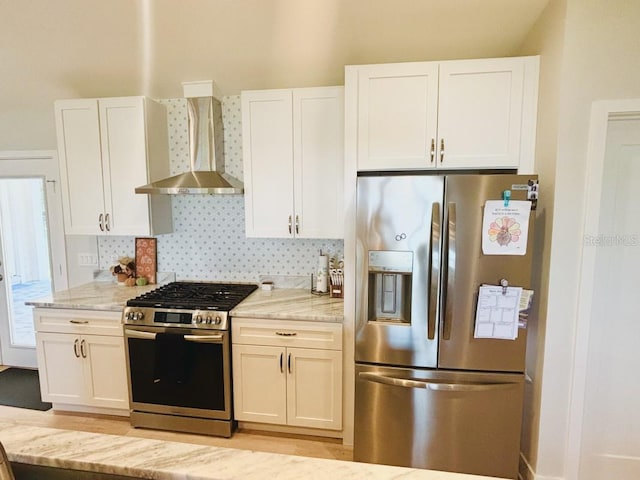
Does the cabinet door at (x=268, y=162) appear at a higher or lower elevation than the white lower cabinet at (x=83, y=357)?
higher

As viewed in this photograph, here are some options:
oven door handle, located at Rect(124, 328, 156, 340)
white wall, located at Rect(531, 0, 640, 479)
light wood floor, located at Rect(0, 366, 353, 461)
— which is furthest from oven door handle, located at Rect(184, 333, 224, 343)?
white wall, located at Rect(531, 0, 640, 479)

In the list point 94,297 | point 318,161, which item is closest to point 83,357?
point 94,297

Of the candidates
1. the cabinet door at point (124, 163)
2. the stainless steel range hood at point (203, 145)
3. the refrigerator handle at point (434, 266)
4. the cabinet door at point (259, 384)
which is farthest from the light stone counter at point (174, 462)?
the cabinet door at point (124, 163)

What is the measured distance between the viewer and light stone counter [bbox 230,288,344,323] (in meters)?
2.37

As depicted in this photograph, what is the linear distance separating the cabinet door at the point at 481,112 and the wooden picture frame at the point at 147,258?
2603 millimetres

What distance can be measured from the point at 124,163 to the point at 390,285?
2.32 m

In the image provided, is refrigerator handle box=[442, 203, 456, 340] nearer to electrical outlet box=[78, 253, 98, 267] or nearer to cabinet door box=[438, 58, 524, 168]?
cabinet door box=[438, 58, 524, 168]

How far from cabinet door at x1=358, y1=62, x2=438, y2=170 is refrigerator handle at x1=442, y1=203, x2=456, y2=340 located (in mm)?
474

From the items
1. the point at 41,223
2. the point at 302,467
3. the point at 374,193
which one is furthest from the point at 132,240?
the point at 302,467

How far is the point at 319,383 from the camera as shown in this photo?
2.41m

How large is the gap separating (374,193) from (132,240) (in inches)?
96.7

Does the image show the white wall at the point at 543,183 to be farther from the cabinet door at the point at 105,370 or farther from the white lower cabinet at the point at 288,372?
the cabinet door at the point at 105,370

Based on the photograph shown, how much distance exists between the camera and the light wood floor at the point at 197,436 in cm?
242

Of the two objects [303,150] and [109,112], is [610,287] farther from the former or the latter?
[109,112]
